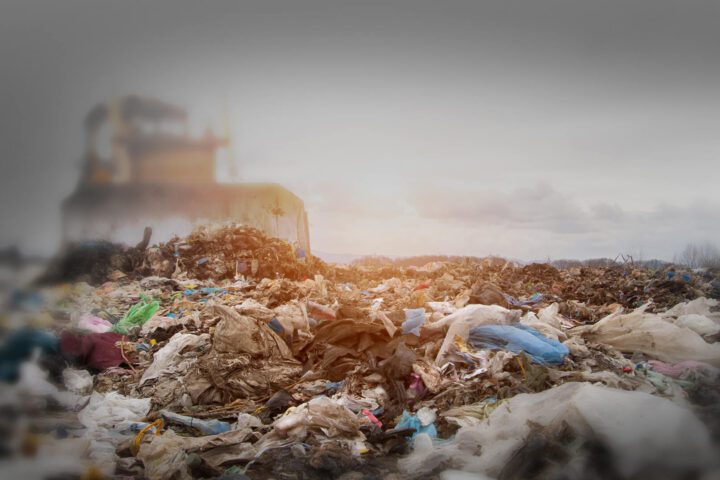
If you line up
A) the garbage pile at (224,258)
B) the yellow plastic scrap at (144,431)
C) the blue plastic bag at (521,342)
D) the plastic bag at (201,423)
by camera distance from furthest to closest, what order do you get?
the garbage pile at (224,258) < the blue plastic bag at (521,342) < the plastic bag at (201,423) < the yellow plastic scrap at (144,431)

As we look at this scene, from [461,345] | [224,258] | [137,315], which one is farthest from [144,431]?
[224,258]

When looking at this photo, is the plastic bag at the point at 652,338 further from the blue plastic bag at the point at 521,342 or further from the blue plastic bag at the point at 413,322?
the blue plastic bag at the point at 413,322

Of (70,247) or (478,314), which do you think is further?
(478,314)

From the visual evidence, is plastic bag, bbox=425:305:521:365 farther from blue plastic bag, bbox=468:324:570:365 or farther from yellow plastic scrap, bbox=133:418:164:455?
yellow plastic scrap, bbox=133:418:164:455

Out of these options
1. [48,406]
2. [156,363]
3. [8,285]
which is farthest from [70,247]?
[156,363]

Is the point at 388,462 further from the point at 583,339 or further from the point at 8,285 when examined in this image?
the point at 583,339

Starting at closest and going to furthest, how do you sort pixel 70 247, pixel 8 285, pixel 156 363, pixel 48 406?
1. pixel 8 285
2. pixel 48 406
3. pixel 70 247
4. pixel 156 363

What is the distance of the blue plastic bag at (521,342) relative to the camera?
416 centimetres

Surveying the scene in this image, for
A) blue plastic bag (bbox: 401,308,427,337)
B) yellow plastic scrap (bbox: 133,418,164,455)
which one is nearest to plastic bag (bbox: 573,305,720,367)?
blue plastic bag (bbox: 401,308,427,337)

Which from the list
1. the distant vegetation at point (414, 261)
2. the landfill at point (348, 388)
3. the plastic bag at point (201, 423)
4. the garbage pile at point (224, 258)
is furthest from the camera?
the distant vegetation at point (414, 261)

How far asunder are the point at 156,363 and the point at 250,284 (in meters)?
4.20

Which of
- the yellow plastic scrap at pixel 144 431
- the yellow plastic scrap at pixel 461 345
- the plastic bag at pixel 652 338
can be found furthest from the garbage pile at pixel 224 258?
the plastic bag at pixel 652 338

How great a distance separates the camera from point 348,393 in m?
3.94

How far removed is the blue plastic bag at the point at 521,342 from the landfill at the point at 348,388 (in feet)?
0.06
